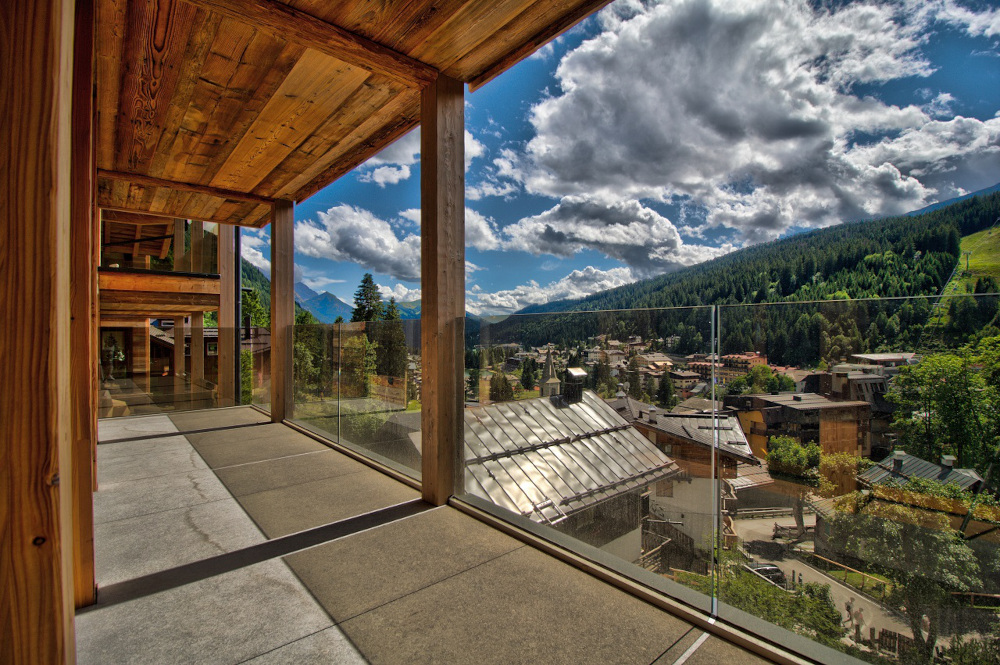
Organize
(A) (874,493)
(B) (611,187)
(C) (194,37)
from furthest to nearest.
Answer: (B) (611,187), (C) (194,37), (A) (874,493)

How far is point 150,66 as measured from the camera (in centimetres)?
297

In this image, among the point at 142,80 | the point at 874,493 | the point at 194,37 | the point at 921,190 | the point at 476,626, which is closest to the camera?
the point at 874,493

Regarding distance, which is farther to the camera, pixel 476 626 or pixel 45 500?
pixel 476 626

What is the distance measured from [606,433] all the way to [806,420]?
2.98ft

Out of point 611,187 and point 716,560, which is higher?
point 611,187

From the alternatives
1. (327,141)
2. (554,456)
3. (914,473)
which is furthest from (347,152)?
(914,473)

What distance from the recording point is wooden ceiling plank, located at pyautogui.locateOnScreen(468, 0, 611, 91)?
250cm

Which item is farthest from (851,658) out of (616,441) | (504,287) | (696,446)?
Answer: (504,287)

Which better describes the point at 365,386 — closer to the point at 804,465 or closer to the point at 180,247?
the point at 804,465

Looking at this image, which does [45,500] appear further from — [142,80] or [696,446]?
[142,80]

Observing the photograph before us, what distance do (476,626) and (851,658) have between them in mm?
1342

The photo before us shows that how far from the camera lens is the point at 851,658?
1.62 meters

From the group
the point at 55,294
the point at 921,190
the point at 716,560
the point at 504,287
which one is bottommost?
the point at 716,560

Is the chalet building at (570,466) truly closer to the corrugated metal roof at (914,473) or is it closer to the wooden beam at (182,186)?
the corrugated metal roof at (914,473)
